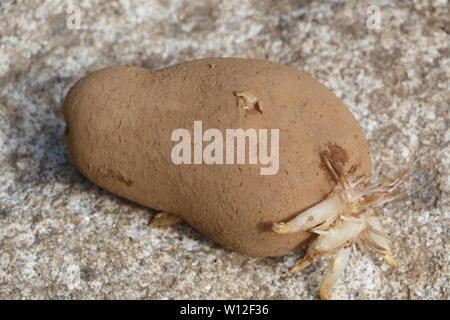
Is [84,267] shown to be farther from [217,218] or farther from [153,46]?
[153,46]

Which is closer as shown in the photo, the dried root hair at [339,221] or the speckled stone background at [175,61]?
the dried root hair at [339,221]

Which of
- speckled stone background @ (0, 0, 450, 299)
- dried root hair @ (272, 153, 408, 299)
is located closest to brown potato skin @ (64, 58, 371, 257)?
dried root hair @ (272, 153, 408, 299)

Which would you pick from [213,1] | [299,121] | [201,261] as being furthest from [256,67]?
[213,1]

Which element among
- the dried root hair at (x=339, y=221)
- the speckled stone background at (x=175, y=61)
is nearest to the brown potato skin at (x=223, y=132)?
the dried root hair at (x=339, y=221)

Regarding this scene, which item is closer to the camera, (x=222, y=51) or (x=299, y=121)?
(x=299, y=121)

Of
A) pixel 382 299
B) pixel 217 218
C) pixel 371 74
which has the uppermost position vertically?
pixel 371 74

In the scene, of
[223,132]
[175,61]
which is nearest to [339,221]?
[223,132]

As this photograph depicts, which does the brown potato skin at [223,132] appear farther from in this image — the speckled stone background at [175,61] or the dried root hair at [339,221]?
the speckled stone background at [175,61]
